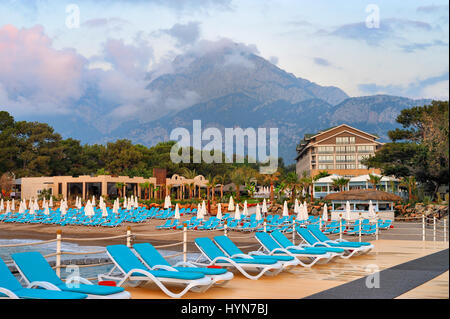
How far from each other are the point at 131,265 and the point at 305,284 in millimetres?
2309

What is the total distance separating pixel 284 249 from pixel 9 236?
15969 mm

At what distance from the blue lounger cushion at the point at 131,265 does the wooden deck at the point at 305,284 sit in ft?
0.83

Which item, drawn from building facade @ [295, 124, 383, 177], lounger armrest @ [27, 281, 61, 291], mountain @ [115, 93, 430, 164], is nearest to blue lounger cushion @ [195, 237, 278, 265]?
lounger armrest @ [27, 281, 61, 291]

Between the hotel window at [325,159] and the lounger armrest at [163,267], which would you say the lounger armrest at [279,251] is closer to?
the lounger armrest at [163,267]

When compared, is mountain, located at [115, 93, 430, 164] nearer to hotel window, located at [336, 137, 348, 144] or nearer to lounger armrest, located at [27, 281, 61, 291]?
hotel window, located at [336, 137, 348, 144]

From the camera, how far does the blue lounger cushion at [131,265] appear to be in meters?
5.40

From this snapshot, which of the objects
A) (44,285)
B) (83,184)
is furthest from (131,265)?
(83,184)

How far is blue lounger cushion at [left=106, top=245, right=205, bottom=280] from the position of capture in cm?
540

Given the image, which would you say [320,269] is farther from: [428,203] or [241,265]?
[428,203]

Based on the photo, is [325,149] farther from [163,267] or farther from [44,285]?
[44,285]

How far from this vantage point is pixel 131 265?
19.2ft

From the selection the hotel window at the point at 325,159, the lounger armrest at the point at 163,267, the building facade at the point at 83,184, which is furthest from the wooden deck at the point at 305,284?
the hotel window at the point at 325,159

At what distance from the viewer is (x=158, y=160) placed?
55875mm

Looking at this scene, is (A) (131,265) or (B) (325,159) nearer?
(A) (131,265)
